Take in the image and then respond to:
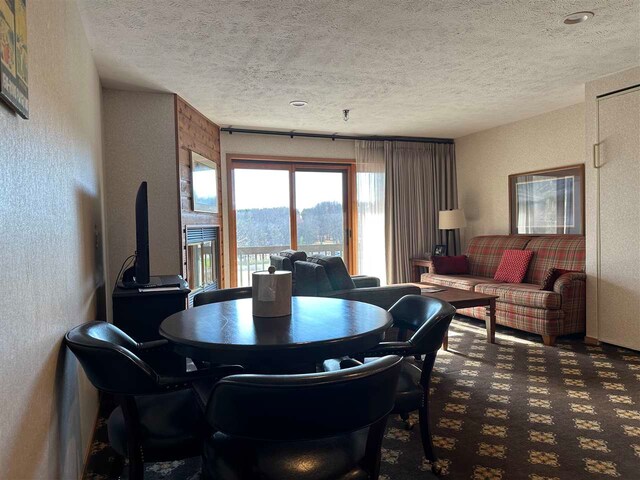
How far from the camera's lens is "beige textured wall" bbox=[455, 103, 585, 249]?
4.97 metres

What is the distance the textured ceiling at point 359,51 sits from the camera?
2.56 meters

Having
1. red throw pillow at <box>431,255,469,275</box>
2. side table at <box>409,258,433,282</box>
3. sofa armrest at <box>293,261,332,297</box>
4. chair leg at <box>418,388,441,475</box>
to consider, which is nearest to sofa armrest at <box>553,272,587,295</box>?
red throw pillow at <box>431,255,469,275</box>

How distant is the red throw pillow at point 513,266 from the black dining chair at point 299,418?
4267 millimetres

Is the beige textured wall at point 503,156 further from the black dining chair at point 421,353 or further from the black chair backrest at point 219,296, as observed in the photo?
the black chair backrest at point 219,296

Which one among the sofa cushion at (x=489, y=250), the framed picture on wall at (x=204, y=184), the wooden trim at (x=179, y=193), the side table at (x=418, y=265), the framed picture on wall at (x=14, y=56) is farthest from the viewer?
the side table at (x=418, y=265)

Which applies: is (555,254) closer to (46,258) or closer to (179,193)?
(179,193)

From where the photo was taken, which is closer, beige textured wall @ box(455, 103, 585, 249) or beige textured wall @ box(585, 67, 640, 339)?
beige textured wall @ box(585, 67, 640, 339)

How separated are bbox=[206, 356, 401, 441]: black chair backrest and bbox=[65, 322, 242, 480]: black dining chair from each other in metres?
0.45

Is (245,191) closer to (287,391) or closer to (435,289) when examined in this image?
(435,289)

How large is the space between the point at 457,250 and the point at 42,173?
19.9ft

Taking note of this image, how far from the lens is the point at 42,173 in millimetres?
1466

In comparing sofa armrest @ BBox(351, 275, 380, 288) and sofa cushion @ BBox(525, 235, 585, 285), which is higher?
sofa cushion @ BBox(525, 235, 585, 285)

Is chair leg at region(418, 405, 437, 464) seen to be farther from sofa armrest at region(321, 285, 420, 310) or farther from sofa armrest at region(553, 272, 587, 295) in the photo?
sofa armrest at region(553, 272, 587, 295)

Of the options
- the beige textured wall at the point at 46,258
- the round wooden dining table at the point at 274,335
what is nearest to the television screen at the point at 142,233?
the beige textured wall at the point at 46,258
